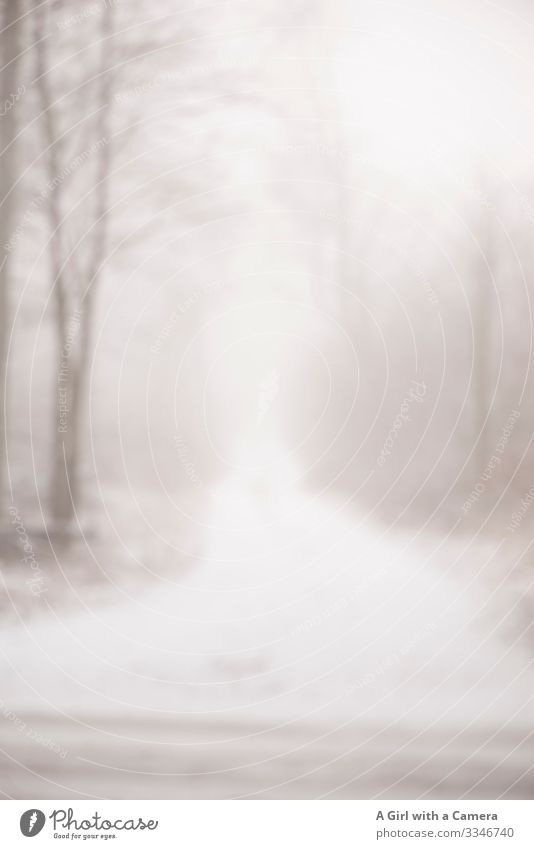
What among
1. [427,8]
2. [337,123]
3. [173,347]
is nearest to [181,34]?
[337,123]

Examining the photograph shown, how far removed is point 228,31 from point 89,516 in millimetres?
1812

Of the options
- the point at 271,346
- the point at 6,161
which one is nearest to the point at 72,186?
the point at 6,161

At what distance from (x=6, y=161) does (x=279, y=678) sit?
211 centimetres

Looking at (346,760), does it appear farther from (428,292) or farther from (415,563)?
(428,292)

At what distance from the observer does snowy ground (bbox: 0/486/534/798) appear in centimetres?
262

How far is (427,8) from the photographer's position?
2.76 meters

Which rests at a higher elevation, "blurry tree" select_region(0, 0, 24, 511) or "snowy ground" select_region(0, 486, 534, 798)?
"blurry tree" select_region(0, 0, 24, 511)

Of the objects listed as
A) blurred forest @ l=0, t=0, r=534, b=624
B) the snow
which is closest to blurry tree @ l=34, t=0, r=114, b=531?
blurred forest @ l=0, t=0, r=534, b=624

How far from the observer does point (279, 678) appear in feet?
8.79
